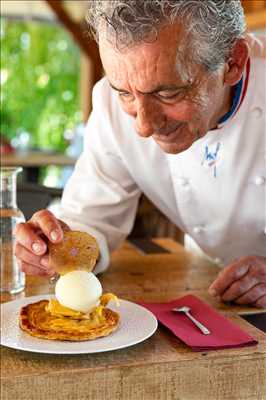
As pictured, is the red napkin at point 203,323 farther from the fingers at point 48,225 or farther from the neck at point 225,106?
the neck at point 225,106

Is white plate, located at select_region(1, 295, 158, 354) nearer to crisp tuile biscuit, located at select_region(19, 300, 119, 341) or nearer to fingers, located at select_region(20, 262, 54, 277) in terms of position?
crisp tuile biscuit, located at select_region(19, 300, 119, 341)

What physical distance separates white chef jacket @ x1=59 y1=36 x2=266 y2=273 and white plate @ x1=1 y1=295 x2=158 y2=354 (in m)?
0.40

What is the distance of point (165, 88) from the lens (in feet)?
4.44

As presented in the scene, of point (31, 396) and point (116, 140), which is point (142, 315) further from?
point (116, 140)

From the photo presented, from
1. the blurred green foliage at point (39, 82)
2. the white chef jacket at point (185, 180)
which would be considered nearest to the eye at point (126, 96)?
the white chef jacket at point (185, 180)

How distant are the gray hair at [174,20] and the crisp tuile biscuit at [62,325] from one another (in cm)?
51

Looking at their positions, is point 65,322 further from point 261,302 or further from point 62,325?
point 261,302

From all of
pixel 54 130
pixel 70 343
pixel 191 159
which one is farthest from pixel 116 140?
pixel 54 130

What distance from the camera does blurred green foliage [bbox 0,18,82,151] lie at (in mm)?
7727

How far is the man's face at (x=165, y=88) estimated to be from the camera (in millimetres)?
1305

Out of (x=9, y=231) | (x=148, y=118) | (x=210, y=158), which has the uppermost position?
(x=148, y=118)

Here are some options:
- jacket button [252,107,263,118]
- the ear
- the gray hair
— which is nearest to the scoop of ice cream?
the gray hair

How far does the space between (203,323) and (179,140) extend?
413 millimetres

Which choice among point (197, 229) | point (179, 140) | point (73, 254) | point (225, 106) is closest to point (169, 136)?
point (179, 140)
